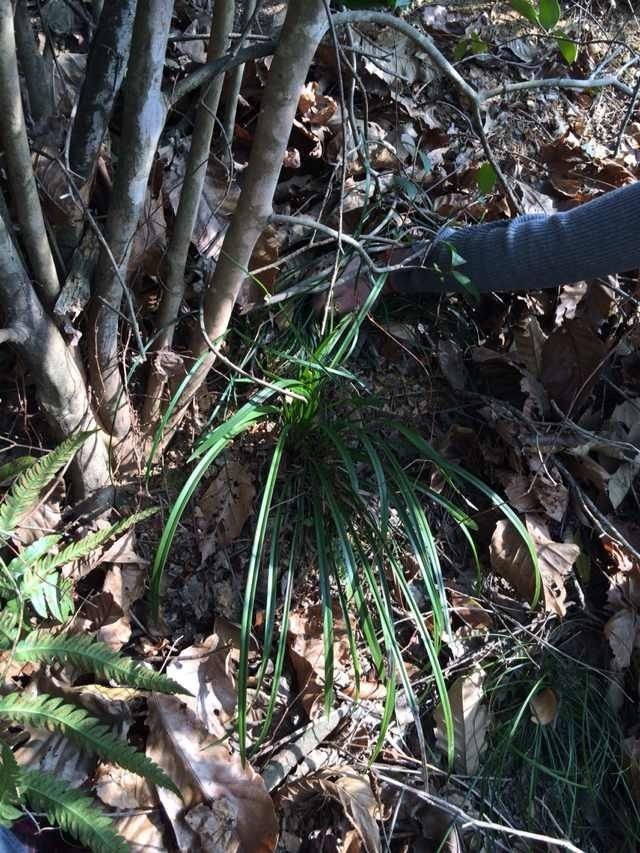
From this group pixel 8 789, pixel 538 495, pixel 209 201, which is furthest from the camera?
pixel 538 495

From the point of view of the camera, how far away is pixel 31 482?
1637mm

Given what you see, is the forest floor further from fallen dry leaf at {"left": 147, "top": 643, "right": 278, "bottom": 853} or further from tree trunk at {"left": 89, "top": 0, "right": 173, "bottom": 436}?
tree trunk at {"left": 89, "top": 0, "right": 173, "bottom": 436}

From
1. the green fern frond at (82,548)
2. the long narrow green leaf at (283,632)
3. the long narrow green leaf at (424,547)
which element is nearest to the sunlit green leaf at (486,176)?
the long narrow green leaf at (424,547)

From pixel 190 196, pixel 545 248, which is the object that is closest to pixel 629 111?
pixel 545 248

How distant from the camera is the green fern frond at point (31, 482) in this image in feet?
5.36

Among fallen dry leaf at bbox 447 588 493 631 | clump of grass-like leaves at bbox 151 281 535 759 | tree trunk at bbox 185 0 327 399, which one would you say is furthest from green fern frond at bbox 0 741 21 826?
fallen dry leaf at bbox 447 588 493 631

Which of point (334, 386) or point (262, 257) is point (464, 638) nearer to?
point (334, 386)

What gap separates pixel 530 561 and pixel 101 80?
5.54 ft

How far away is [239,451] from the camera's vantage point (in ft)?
6.82

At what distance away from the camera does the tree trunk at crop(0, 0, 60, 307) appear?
131cm

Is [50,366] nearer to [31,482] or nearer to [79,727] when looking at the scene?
[31,482]

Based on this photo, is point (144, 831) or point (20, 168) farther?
point (144, 831)

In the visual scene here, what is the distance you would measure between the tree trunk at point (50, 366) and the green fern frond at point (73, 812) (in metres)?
0.72

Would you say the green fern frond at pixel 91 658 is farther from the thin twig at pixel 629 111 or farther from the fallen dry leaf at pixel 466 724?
the thin twig at pixel 629 111
